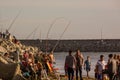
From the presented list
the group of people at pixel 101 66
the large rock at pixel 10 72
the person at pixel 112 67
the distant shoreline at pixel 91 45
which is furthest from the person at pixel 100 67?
the distant shoreline at pixel 91 45

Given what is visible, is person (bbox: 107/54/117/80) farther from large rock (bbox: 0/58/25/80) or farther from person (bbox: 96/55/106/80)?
large rock (bbox: 0/58/25/80)

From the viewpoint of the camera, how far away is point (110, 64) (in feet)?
71.9

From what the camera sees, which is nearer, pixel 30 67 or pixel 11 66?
pixel 11 66

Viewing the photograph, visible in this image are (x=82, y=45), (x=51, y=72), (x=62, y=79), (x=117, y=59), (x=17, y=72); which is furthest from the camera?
(x=82, y=45)

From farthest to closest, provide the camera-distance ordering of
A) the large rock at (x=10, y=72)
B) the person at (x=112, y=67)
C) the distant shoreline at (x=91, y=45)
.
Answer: the distant shoreline at (x=91, y=45) < the person at (x=112, y=67) < the large rock at (x=10, y=72)

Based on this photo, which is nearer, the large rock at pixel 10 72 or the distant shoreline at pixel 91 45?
the large rock at pixel 10 72

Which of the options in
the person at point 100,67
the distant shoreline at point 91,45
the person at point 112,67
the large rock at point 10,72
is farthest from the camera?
the distant shoreline at point 91,45

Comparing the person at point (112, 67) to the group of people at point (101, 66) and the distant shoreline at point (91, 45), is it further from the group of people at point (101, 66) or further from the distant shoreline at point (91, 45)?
the distant shoreline at point (91, 45)

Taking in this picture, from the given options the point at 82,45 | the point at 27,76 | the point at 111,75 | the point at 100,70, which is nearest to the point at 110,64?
the point at 111,75

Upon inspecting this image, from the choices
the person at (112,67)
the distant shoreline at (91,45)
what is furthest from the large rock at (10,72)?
the distant shoreline at (91,45)

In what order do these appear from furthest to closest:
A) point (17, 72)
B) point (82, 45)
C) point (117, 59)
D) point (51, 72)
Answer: point (82, 45), point (51, 72), point (117, 59), point (17, 72)

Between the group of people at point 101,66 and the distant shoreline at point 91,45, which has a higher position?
the group of people at point 101,66

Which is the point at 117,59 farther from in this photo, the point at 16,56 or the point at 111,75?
the point at 16,56

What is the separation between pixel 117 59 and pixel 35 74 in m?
3.51
